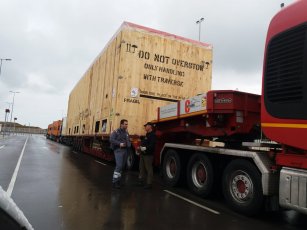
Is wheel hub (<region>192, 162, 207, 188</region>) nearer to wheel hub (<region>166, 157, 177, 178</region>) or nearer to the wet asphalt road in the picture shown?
the wet asphalt road

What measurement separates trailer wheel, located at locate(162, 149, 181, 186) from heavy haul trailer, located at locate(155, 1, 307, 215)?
486mm

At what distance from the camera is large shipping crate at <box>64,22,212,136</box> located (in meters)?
10.8

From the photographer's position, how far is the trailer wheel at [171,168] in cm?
797

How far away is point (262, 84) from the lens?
17.7 ft

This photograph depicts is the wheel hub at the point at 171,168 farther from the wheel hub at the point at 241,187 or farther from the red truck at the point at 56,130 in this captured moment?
the red truck at the point at 56,130

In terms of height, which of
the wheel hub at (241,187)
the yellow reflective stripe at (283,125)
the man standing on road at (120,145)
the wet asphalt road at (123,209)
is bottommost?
the wet asphalt road at (123,209)

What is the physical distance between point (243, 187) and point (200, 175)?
152 centimetres

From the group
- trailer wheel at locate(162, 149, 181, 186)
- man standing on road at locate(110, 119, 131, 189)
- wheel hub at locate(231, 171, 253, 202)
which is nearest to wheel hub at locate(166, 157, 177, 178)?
trailer wheel at locate(162, 149, 181, 186)

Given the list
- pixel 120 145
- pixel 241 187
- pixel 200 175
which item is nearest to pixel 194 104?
pixel 200 175

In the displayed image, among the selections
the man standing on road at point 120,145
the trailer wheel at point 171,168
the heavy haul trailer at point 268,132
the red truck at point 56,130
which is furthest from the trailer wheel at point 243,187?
the red truck at point 56,130

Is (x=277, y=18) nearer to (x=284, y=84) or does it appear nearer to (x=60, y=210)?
(x=284, y=84)

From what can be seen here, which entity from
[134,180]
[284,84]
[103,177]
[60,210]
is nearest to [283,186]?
[284,84]

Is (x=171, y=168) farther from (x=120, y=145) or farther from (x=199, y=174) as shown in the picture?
(x=120, y=145)

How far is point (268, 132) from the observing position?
16.8 feet
